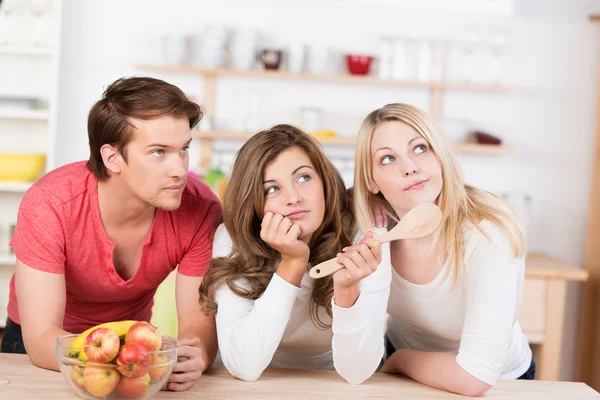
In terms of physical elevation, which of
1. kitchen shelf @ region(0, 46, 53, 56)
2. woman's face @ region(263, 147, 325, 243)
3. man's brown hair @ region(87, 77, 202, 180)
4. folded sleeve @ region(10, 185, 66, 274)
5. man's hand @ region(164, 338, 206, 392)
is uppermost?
A: kitchen shelf @ region(0, 46, 53, 56)

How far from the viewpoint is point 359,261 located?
136cm

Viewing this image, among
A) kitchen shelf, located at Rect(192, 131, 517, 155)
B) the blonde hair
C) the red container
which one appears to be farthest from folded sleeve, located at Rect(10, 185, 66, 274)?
the red container

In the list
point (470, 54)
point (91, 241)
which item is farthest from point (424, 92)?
point (91, 241)

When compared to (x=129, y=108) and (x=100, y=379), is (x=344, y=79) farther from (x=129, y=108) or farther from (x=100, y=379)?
(x=100, y=379)

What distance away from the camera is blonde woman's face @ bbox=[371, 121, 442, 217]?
5.16 feet

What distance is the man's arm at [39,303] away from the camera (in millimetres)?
1502

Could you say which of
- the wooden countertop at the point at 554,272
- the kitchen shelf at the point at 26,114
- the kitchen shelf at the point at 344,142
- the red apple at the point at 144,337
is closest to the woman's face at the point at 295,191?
the red apple at the point at 144,337

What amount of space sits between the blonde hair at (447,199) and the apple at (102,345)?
25.5 inches

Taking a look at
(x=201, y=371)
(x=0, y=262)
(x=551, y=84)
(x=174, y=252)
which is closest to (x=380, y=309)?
(x=201, y=371)

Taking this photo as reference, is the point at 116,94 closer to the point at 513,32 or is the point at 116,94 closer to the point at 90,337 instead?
the point at 90,337

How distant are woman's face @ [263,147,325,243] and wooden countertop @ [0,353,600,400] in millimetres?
305

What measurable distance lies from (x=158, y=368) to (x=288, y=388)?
0.97 ft

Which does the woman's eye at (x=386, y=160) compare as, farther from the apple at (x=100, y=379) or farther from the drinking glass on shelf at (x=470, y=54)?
the drinking glass on shelf at (x=470, y=54)

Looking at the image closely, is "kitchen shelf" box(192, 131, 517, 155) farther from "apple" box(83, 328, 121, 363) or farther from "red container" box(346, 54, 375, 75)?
"apple" box(83, 328, 121, 363)
